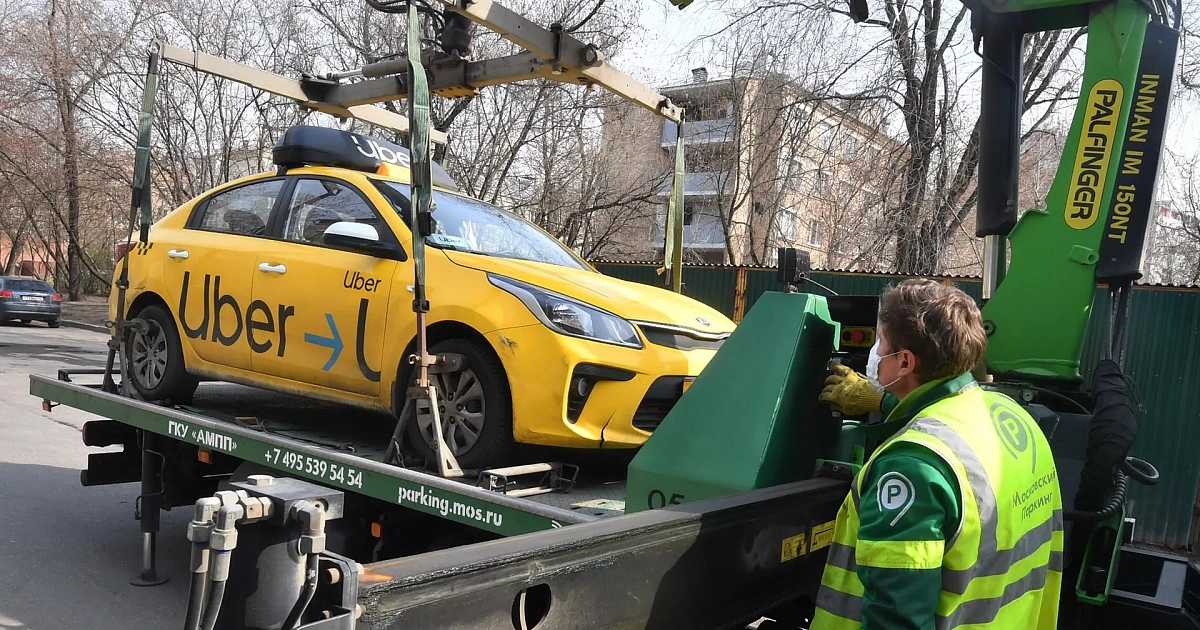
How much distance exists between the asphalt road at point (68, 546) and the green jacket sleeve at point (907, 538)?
4.35 meters

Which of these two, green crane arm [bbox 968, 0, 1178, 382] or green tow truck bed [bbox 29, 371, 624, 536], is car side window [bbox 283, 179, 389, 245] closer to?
green tow truck bed [bbox 29, 371, 624, 536]

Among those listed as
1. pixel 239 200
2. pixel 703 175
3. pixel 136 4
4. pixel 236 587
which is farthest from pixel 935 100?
pixel 136 4

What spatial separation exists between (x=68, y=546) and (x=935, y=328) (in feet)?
20.5

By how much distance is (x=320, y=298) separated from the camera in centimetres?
440

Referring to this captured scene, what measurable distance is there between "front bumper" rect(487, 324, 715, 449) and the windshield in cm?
84

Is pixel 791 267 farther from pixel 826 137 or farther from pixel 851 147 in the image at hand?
pixel 826 137

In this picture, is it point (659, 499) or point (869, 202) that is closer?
point (659, 499)

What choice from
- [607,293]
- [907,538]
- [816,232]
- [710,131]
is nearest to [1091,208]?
[907,538]

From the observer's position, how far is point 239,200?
16.9 ft

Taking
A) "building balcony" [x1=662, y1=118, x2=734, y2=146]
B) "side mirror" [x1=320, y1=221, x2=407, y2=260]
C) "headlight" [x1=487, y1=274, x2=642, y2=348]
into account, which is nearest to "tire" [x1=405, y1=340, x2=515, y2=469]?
"headlight" [x1=487, y1=274, x2=642, y2=348]

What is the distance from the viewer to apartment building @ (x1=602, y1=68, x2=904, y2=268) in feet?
47.5

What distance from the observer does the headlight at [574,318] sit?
3717 millimetres

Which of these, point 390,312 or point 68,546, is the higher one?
point 390,312

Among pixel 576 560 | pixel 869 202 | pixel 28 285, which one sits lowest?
pixel 28 285
